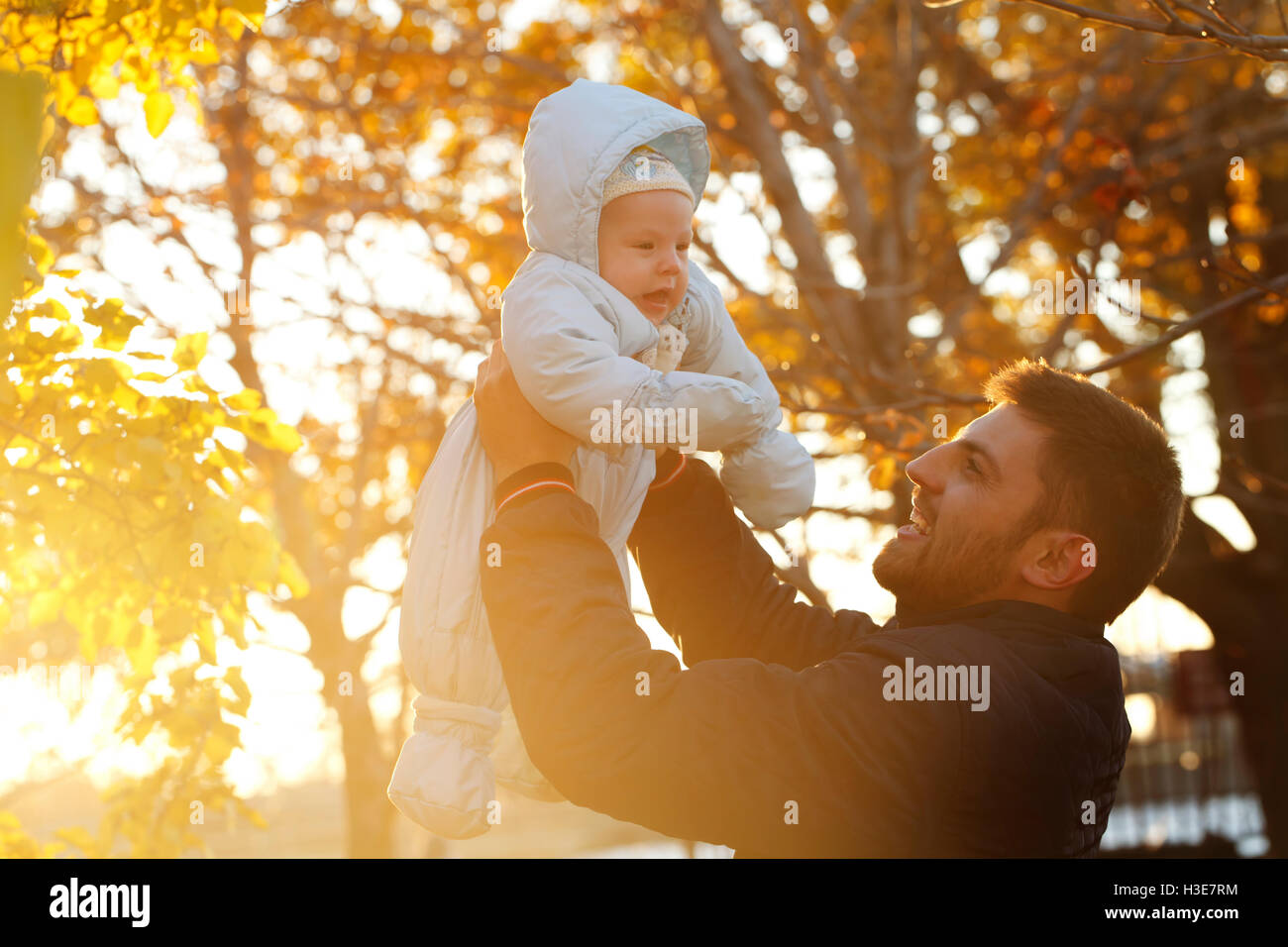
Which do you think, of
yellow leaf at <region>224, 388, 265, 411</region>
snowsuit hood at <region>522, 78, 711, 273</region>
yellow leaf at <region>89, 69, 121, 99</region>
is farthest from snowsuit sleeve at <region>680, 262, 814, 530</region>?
yellow leaf at <region>89, 69, 121, 99</region>

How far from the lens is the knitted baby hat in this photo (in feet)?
7.66

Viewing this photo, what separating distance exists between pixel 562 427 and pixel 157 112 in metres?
1.78

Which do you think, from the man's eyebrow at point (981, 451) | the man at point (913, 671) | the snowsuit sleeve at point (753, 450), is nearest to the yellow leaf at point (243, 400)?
the man at point (913, 671)

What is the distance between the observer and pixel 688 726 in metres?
2.05

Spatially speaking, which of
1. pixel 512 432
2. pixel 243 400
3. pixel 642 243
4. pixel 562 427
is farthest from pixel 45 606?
pixel 642 243

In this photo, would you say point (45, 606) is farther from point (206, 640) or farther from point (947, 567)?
point (947, 567)

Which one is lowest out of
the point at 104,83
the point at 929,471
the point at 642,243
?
the point at 929,471

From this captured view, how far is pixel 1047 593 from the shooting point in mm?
2410

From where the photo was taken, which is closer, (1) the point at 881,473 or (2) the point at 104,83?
(2) the point at 104,83

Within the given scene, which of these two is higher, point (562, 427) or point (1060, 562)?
point (562, 427)

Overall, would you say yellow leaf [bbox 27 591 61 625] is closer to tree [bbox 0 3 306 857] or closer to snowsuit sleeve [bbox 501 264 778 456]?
tree [bbox 0 3 306 857]

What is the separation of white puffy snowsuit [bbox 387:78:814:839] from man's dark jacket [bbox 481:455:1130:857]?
0.13m
